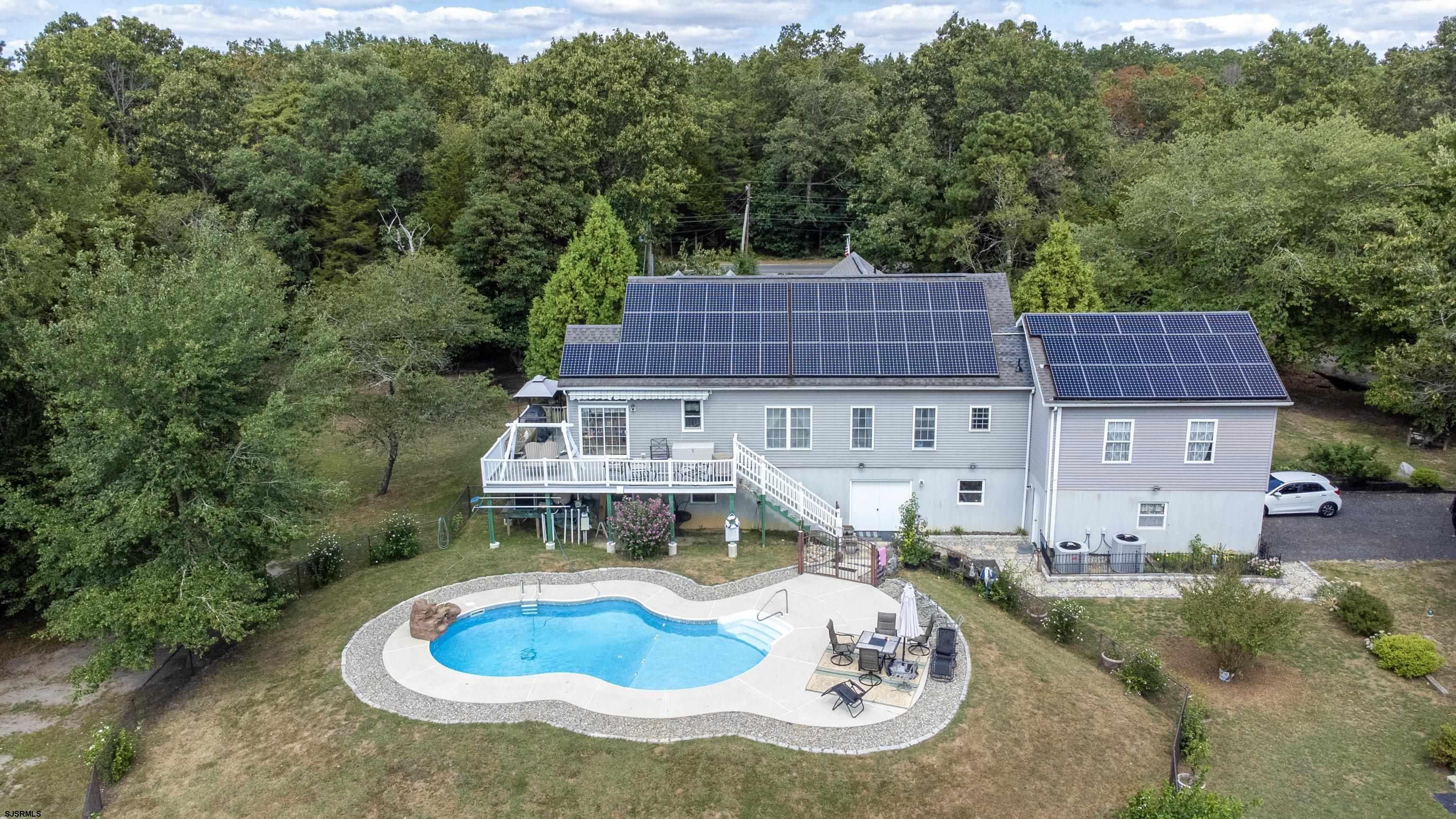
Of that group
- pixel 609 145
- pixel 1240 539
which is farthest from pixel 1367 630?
pixel 609 145

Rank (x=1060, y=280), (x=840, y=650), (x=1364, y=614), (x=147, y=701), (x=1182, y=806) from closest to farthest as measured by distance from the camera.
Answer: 1. (x=1182, y=806)
2. (x=147, y=701)
3. (x=840, y=650)
4. (x=1364, y=614)
5. (x=1060, y=280)

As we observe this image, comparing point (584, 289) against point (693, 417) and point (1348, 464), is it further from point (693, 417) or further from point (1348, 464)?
point (1348, 464)

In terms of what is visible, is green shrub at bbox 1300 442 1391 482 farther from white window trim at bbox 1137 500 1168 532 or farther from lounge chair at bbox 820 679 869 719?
lounge chair at bbox 820 679 869 719

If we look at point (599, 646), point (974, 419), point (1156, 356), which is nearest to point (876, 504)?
point (974, 419)

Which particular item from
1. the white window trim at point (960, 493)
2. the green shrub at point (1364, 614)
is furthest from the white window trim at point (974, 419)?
the green shrub at point (1364, 614)

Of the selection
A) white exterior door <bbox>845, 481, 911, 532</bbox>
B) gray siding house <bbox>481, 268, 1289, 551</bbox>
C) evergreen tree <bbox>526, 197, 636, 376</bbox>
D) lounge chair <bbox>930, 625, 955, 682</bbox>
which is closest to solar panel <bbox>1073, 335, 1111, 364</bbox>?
gray siding house <bbox>481, 268, 1289, 551</bbox>

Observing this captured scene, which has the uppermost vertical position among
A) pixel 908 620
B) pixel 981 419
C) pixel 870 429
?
pixel 981 419

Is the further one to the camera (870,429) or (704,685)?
(870,429)
